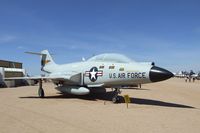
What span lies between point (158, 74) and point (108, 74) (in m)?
3.13

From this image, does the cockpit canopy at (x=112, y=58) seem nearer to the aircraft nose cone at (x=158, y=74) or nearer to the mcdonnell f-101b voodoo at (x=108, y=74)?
the mcdonnell f-101b voodoo at (x=108, y=74)

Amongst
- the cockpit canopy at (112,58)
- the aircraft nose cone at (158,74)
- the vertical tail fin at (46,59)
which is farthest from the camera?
the vertical tail fin at (46,59)

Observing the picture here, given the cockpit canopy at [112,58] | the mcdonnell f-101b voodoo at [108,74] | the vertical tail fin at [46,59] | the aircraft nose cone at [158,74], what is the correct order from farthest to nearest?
the vertical tail fin at [46,59] → the cockpit canopy at [112,58] → the mcdonnell f-101b voodoo at [108,74] → the aircraft nose cone at [158,74]

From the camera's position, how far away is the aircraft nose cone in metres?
10.8

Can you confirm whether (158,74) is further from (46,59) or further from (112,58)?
(46,59)

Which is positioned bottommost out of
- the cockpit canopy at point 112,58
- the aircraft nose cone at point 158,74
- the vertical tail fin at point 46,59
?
the aircraft nose cone at point 158,74

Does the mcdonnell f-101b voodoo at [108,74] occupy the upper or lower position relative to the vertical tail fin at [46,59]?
lower

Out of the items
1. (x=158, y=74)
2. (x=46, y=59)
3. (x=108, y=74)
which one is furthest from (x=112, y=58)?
(x=46, y=59)

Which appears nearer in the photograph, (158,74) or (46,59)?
(158,74)

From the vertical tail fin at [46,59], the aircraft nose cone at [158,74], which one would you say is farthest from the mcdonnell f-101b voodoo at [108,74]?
the vertical tail fin at [46,59]

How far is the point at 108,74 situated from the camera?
13.2 m

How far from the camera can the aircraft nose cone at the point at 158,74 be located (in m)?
10.8

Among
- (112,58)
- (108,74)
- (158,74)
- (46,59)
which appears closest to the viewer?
(158,74)

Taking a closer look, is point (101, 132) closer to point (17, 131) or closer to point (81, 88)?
point (17, 131)
